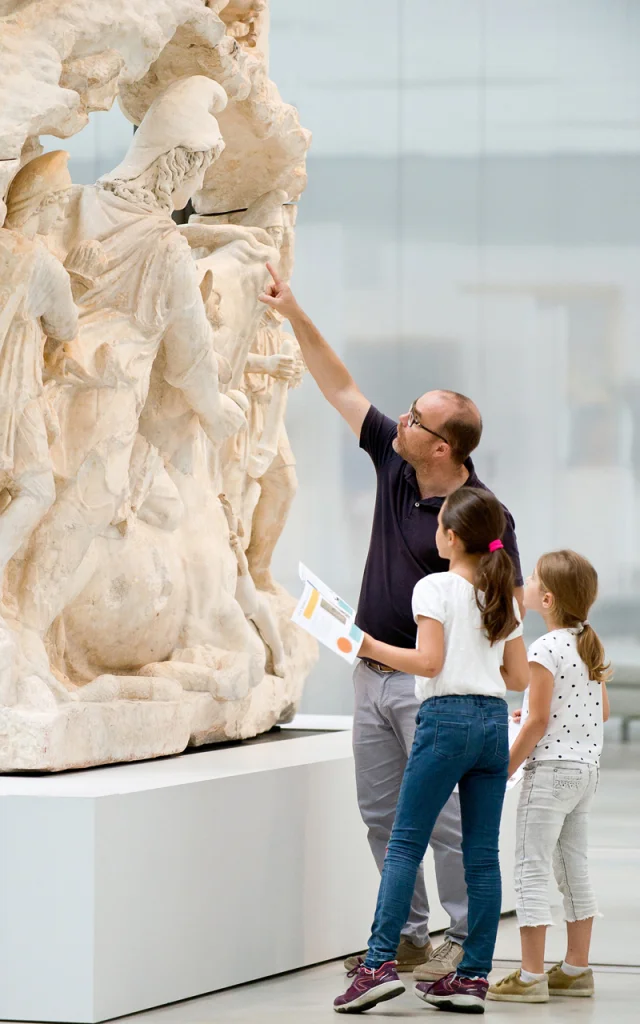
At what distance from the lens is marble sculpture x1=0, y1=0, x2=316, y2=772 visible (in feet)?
13.9

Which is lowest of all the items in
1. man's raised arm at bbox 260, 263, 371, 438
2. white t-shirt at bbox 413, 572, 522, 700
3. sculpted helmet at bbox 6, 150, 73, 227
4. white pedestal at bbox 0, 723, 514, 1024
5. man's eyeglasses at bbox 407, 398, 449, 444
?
white pedestal at bbox 0, 723, 514, 1024

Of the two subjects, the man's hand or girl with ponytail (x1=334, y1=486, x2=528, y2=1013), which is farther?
the man's hand

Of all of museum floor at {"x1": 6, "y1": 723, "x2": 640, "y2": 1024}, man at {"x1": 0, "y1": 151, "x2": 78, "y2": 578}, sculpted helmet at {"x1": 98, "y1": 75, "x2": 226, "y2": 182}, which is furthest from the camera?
sculpted helmet at {"x1": 98, "y1": 75, "x2": 226, "y2": 182}

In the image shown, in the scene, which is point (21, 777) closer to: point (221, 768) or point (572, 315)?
point (221, 768)

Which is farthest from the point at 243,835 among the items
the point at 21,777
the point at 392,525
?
the point at 392,525

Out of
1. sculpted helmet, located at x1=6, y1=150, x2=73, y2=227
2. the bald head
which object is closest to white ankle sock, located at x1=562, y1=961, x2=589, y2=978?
the bald head

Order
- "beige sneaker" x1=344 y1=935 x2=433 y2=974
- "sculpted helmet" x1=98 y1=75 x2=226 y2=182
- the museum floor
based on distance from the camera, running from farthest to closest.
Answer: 1. "sculpted helmet" x1=98 y1=75 x2=226 y2=182
2. "beige sneaker" x1=344 y1=935 x2=433 y2=974
3. the museum floor

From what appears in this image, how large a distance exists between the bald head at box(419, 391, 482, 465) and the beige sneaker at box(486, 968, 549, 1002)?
1468mm

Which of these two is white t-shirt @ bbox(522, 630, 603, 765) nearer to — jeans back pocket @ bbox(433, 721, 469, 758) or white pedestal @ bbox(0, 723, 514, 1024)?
jeans back pocket @ bbox(433, 721, 469, 758)

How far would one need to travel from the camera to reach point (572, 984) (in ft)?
14.6

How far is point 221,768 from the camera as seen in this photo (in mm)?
4629

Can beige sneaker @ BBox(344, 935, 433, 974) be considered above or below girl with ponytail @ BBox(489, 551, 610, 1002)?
below

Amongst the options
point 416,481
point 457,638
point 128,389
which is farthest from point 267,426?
point 457,638

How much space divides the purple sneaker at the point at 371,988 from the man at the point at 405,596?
0.49 m
